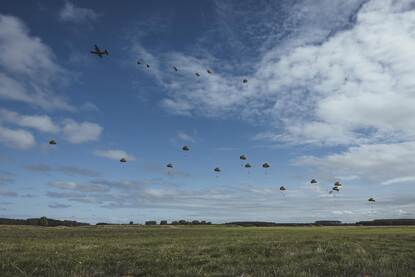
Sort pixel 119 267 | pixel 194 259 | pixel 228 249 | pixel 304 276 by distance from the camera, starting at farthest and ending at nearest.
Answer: pixel 228 249
pixel 194 259
pixel 119 267
pixel 304 276

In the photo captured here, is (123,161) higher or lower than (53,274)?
higher

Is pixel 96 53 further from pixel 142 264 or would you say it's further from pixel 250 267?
pixel 250 267

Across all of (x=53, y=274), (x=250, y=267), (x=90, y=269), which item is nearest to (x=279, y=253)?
(x=250, y=267)

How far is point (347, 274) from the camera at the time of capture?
39.5 feet

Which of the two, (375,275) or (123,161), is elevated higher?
(123,161)

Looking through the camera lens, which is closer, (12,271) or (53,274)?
(53,274)

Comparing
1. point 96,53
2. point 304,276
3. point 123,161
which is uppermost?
point 96,53

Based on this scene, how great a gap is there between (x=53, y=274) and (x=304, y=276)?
7300 mm

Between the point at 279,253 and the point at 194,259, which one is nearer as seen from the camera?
the point at 194,259

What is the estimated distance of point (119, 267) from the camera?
1444cm

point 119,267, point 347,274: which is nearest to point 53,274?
point 119,267

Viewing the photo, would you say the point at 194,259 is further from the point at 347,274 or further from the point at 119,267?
the point at 347,274

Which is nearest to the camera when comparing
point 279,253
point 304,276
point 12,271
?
point 304,276

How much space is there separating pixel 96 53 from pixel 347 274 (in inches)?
554
